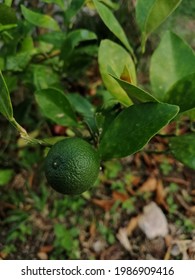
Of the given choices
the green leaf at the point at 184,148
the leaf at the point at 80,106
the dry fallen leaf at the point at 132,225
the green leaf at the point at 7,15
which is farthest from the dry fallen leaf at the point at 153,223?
the green leaf at the point at 7,15

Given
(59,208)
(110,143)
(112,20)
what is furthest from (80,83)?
(110,143)

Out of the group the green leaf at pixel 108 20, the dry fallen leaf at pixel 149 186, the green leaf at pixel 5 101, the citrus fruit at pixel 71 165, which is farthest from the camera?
the dry fallen leaf at pixel 149 186

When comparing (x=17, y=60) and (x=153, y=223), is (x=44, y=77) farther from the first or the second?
(x=153, y=223)

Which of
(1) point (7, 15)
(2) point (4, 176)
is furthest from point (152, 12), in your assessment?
(2) point (4, 176)

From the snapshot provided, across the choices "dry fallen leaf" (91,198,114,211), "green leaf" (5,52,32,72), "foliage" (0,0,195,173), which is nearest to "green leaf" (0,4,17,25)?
"foliage" (0,0,195,173)

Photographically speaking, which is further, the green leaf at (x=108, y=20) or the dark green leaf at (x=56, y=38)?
the dark green leaf at (x=56, y=38)

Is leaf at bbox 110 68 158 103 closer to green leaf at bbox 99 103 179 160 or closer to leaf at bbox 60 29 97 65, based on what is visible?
green leaf at bbox 99 103 179 160

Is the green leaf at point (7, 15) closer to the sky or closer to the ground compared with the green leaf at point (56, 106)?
closer to the sky

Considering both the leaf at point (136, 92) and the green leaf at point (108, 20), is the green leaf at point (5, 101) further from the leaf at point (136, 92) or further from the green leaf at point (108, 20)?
the green leaf at point (108, 20)
